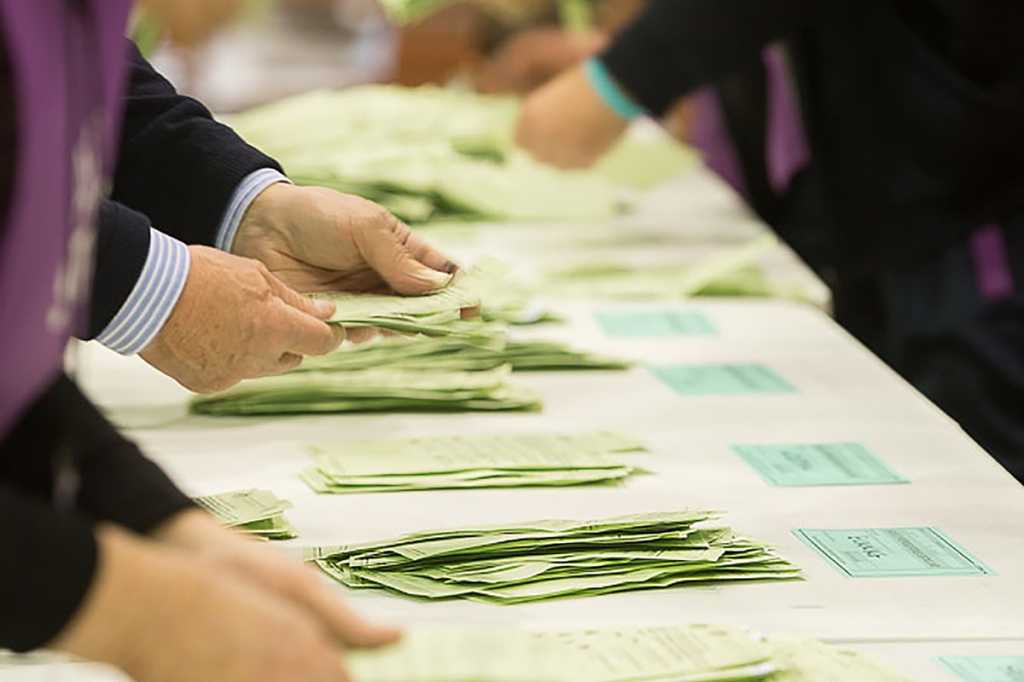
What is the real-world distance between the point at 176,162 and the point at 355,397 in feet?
1.09

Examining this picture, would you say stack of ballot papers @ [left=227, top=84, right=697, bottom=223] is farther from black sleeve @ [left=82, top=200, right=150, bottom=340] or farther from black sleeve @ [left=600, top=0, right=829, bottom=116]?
black sleeve @ [left=82, top=200, right=150, bottom=340]

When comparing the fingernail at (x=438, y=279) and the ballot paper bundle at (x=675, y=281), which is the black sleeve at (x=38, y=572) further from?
the ballot paper bundle at (x=675, y=281)

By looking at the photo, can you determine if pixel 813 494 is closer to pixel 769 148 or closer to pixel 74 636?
pixel 74 636

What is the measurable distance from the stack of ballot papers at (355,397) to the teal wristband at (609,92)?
89 cm

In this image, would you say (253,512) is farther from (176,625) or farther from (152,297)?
(176,625)

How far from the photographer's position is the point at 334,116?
248 centimetres

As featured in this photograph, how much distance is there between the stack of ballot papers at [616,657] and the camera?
82 centimetres

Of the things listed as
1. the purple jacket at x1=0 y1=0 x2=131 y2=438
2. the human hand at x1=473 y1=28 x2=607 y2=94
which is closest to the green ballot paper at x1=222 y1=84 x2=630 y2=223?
the human hand at x1=473 y1=28 x2=607 y2=94

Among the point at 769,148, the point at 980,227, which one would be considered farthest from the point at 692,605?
the point at 769,148

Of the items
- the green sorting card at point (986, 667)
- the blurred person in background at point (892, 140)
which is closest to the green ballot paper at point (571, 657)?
the green sorting card at point (986, 667)

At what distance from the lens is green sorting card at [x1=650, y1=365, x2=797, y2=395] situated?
5.41 ft

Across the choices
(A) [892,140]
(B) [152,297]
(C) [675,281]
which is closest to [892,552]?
(B) [152,297]

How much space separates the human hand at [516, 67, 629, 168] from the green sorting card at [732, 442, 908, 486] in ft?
3.33

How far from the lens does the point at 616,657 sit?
3.22ft
